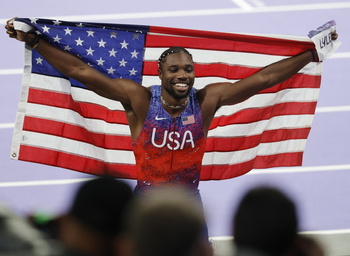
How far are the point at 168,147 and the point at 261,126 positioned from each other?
1273mm

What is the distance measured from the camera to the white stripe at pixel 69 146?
749 centimetres

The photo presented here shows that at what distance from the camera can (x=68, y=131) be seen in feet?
24.6

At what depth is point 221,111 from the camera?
25.3 ft

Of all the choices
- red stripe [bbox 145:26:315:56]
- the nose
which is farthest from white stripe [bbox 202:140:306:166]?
the nose

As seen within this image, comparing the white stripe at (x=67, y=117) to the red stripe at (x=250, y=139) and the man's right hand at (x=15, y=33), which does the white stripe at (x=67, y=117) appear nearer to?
the man's right hand at (x=15, y=33)

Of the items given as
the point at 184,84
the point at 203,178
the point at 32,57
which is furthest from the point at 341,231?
the point at 32,57

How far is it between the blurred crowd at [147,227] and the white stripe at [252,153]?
12.3ft

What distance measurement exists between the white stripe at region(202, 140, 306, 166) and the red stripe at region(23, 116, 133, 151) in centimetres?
90

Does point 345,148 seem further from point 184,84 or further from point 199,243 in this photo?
point 199,243

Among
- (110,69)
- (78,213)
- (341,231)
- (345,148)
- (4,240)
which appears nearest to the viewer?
(4,240)

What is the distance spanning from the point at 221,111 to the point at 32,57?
1.70 m

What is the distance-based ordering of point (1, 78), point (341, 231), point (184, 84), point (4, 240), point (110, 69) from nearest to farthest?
point (4, 240), point (184, 84), point (110, 69), point (341, 231), point (1, 78)

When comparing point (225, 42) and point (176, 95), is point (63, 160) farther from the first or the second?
point (225, 42)

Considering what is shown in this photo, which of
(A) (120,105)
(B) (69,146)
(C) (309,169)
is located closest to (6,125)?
(B) (69,146)
